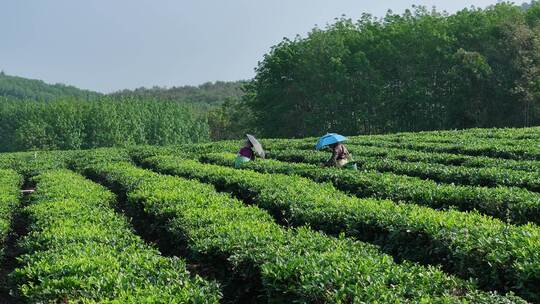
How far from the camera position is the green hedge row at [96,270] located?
221 inches

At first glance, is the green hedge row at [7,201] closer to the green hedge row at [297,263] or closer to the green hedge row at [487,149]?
the green hedge row at [297,263]

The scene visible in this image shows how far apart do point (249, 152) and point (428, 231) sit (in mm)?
11882

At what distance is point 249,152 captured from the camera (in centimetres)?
1898

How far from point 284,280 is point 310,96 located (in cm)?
5160

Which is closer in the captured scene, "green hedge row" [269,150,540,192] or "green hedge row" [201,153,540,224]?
"green hedge row" [201,153,540,224]

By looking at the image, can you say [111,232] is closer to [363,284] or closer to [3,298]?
[3,298]

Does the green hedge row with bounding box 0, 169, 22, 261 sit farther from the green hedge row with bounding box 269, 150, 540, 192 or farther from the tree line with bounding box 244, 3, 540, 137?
the tree line with bounding box 244, 3, 540, 137

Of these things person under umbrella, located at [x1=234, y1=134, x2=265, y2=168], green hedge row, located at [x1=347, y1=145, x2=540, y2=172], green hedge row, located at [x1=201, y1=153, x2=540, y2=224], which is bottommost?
green hedge row, located at [x1=201, y1=153, x2=540, y2=224]

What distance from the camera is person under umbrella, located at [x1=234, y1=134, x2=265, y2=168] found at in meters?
17.9

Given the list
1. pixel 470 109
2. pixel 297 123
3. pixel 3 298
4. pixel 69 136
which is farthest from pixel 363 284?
pixel 69 136

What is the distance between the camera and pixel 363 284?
209 inches

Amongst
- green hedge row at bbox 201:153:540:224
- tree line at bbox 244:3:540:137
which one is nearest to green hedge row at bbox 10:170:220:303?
green hedge row at bbox 201:153:540:224

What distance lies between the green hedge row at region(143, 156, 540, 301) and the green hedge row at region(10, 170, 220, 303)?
10.4 feet

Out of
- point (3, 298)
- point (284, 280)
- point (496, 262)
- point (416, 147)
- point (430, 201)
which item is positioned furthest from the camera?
point (416, 147)
